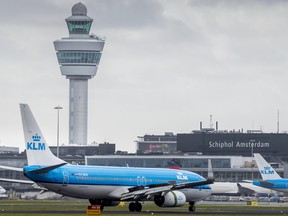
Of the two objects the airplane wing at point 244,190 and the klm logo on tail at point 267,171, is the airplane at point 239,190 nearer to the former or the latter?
the airplane wing at point 244,190

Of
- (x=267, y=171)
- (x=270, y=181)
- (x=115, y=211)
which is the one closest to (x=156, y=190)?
(x=115, y=211)

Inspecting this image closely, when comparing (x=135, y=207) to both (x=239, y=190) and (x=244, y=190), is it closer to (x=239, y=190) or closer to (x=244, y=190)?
(x=239, y=190)

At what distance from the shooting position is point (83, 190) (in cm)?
9981

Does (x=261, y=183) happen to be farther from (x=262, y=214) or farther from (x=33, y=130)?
(x=33, y=130)

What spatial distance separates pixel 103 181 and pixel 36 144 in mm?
8231

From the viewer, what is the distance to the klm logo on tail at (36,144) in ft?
316

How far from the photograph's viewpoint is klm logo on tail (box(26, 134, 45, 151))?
9644cm

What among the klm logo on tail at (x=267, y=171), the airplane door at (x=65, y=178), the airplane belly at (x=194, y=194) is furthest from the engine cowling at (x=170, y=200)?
the klm logo on tail at (x=267, y=171)

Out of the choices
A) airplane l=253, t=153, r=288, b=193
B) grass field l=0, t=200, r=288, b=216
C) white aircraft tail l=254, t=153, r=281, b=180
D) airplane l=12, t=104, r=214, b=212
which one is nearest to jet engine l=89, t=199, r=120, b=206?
airplane l=12, t=104, r=214, b=212

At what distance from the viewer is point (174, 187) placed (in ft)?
329

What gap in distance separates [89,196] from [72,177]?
3.52m

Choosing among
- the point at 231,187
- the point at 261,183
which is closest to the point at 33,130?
the point at 261,183

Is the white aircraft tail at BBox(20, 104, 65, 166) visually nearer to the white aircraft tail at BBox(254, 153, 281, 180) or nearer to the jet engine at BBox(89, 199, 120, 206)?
the jet engine at BBox(89, 199, 120, 206)

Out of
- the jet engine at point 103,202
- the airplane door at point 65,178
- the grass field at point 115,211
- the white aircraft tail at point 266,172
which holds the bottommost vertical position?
the grass field at point 115,211
